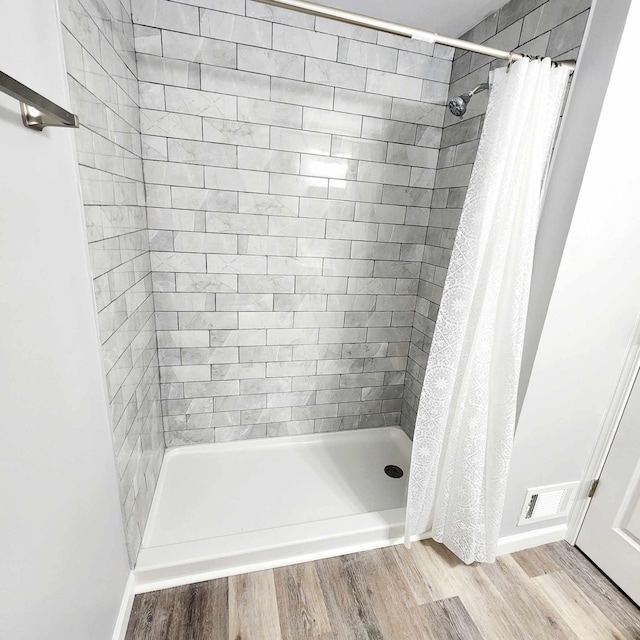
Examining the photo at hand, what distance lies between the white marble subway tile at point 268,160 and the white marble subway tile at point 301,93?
0.23m

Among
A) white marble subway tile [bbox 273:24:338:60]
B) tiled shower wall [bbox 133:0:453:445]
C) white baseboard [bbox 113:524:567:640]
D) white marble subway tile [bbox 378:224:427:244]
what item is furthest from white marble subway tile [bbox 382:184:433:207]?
white baseboard [bbox 113:524:567:640]

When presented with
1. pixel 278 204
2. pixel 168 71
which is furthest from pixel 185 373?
pixel 168 71

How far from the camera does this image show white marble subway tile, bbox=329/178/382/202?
1.81 metres

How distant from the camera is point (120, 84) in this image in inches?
49.0

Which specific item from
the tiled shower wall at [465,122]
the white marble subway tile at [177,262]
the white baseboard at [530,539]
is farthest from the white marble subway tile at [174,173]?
the white baseboard at [530,539]

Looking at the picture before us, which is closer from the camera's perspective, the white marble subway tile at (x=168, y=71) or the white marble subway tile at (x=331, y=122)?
the white marble subway tile at (x=168, y=71)

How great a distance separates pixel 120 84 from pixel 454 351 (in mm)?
1512

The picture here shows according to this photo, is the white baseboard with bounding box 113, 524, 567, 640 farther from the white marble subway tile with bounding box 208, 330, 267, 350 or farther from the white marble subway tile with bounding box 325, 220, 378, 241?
the white marble subway tile with bounding box 325, 220, 378, 241

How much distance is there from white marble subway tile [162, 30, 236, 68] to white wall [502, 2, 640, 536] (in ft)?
4.44

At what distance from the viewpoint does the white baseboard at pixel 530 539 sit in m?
1.55

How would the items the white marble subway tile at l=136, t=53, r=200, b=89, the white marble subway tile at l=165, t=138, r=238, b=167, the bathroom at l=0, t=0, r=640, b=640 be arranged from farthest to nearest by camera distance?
the white marble subway tile at l=165, t=138, r=238, b=167 < the white marble subway tile at l=136, t=53, r=200, b=89 < the bathroom at l=0, t=0, r=640, b=640

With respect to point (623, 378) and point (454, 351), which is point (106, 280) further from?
point (623, 378)

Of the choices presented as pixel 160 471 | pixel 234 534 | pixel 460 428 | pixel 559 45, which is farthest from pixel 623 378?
pixel 160 471

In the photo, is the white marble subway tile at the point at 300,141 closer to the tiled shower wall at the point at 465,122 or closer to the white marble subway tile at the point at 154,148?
the white marble subway tile at the point at 154,148
